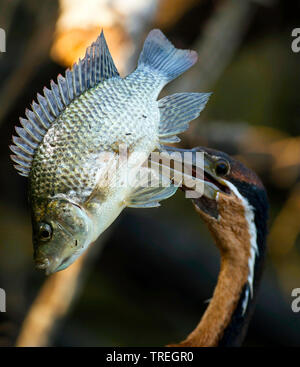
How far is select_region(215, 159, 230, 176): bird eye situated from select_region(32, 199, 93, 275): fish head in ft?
2.16

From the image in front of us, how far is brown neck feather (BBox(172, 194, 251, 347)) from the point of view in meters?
1.96

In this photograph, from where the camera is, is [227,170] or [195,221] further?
[195,221]

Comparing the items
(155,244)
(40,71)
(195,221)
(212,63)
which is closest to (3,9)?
(40,71)

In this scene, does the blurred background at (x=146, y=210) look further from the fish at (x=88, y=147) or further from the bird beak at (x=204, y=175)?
the fish at (x=88, y=147)

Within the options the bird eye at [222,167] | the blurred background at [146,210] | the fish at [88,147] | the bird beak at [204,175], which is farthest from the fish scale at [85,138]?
the blurred background at [146,210]

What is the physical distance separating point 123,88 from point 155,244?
2920 mm

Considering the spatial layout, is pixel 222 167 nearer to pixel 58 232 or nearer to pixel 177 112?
pixel 177 112

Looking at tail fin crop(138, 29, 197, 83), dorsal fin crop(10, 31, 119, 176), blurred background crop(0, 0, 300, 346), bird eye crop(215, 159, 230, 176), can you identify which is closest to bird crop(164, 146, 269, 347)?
bird eye crop(215, 159, 230, 176)

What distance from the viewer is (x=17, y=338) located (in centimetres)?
348

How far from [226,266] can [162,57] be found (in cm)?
93

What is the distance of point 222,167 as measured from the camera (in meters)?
1.87

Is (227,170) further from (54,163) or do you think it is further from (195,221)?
(195,221)

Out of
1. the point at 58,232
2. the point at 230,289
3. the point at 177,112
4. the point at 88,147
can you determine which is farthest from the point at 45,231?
the point at 230,289

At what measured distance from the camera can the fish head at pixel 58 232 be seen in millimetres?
1325
